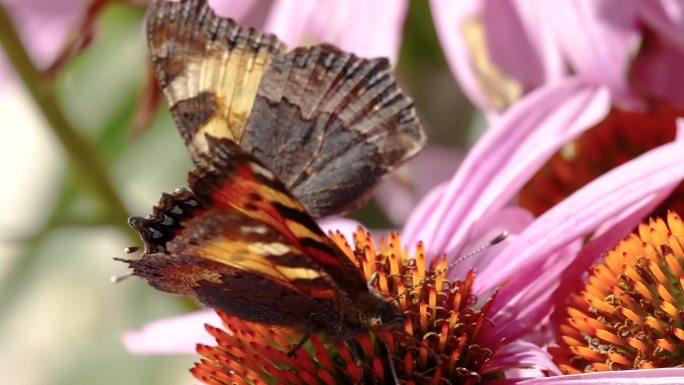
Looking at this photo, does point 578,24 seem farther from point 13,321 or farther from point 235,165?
point 13,321

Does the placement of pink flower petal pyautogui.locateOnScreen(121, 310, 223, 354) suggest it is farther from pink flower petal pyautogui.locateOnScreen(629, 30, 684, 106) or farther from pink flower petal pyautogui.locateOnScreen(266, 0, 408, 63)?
pink flower petal pyautogui.locateOnScreen(629, 30, 684, 106)

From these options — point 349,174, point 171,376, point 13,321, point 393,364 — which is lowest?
point 393,364

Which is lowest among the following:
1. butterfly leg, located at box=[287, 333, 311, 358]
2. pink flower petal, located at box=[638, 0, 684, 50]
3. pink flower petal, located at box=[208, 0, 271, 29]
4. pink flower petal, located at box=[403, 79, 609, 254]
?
butterfly leg, located at box=[287, 333, 311, 358]

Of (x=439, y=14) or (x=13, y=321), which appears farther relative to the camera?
(x=13, y=321)

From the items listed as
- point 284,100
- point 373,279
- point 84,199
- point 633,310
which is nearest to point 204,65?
point 284,100

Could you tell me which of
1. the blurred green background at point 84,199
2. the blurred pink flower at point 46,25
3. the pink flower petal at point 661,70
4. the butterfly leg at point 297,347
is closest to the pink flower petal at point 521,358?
the butterfly leg at point 297,347

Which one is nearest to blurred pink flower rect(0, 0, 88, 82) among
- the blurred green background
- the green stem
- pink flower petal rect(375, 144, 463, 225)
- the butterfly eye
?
the blurred green background

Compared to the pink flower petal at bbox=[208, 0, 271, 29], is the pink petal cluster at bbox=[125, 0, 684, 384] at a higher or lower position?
lower

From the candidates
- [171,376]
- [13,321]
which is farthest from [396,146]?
[13,321]
